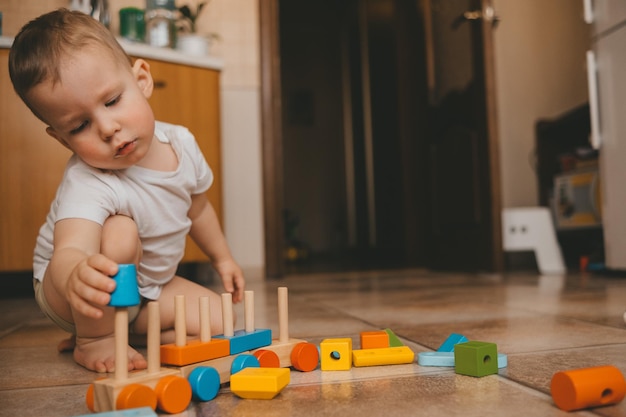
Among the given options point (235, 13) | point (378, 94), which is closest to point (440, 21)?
point (235, 13)

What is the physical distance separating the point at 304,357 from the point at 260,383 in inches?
5.2

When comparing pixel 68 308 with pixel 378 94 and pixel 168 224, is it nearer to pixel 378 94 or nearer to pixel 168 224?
pixel 168 224

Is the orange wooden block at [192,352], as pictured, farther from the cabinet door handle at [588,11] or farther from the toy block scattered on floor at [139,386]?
the cabinet door handle at [588,11]

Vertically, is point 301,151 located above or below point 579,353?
above

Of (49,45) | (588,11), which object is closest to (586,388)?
(49,45)

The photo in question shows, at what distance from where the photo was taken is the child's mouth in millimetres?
771

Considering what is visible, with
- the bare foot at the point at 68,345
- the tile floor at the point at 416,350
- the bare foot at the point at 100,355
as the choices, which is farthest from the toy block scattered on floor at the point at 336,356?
the bare foot at the point at 68,345

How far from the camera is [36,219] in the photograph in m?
1.84

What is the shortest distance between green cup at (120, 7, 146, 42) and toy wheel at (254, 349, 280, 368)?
5.83ft

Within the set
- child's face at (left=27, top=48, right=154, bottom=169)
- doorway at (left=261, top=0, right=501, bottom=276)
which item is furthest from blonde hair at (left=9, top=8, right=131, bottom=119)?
doorway at (left=261, top=0, right=501, bottom=276)

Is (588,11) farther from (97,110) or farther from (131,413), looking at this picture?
(131,413)

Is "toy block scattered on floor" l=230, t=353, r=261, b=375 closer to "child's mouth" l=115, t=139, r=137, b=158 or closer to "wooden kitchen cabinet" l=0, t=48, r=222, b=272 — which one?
"child's mouth" l=115, t=139, r=137, b=158

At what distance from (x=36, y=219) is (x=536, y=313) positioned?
1481mm

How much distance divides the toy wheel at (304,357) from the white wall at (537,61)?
2.43 metres
